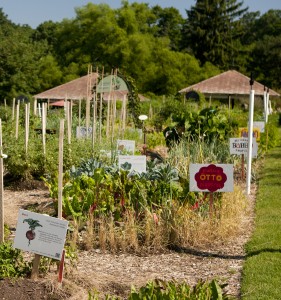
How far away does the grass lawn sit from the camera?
5219mm

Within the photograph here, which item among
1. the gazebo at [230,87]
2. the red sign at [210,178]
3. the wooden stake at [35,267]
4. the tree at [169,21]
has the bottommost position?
the wooden stake at [35,267]

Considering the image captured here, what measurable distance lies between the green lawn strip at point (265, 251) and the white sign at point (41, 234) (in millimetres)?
1555

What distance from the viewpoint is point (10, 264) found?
498 centimetres

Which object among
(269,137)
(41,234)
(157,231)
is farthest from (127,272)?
(269,137)

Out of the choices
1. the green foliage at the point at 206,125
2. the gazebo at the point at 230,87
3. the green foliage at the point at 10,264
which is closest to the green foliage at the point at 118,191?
the green foliage at the point at 10,264

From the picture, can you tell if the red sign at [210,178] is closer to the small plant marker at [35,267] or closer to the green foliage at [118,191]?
the green foliage at [118,191]

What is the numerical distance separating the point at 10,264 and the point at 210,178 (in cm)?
265

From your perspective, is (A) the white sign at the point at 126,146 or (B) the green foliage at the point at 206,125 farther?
(B) the green foliage at the point at 206,125

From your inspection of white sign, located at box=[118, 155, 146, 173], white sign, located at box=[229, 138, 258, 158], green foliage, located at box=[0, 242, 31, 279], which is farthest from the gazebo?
green foliage, located at box=[0, 242, 31, 279]

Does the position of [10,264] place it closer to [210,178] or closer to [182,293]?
[182,293]

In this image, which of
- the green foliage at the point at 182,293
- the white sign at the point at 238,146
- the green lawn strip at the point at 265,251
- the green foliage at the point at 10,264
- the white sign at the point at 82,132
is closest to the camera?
the green foliage at the point at 182,293

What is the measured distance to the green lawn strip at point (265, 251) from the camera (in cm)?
522

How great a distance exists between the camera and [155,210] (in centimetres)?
701

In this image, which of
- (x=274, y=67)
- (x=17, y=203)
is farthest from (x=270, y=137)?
(x=274, y=67)
